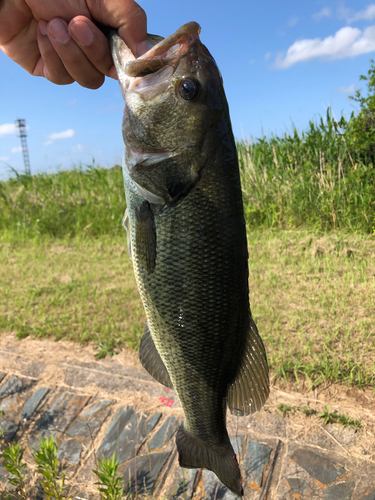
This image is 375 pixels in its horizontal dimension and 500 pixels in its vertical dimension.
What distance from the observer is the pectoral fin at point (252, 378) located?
5.12 ft

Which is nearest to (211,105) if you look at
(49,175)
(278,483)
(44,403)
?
(278,483)

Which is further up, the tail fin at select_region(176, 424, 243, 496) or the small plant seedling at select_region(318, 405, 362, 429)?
the tail fin at select_region(176, 424, 243, 496)

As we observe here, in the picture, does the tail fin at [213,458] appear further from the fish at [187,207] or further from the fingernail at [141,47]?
the fingernail at [141,47]

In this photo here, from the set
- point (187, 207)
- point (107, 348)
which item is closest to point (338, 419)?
point (107, 348)

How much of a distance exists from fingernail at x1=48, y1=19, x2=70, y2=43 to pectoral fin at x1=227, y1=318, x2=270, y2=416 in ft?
4.94

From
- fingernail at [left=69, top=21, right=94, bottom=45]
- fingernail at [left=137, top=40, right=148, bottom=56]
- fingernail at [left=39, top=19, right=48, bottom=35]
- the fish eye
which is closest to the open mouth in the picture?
the fish eye

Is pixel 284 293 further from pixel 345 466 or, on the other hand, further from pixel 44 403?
pixel 44 403

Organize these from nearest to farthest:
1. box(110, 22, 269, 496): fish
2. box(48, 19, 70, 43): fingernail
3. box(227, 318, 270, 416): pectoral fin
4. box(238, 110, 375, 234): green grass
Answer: box(110, 22, 269, 496): fish → box(227, 318, 270, 416): pectoral fin → box(48, 19, 70, 43): fingernail → box(238, 110, 375, 234): green grass

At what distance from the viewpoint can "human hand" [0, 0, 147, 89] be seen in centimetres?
170

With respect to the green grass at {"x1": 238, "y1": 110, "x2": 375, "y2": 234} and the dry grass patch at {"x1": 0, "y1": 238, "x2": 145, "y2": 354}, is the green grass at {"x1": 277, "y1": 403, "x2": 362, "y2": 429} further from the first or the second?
the green grass at {"x1": 238, "y1": 110, "x2": 375, "y2": 234}

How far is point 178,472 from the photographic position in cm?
266

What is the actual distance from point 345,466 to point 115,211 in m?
6.38

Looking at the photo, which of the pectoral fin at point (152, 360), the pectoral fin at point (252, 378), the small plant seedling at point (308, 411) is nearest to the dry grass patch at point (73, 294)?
the small plant seedling at point (308, 411)

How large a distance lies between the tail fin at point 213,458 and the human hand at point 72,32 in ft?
5.51
